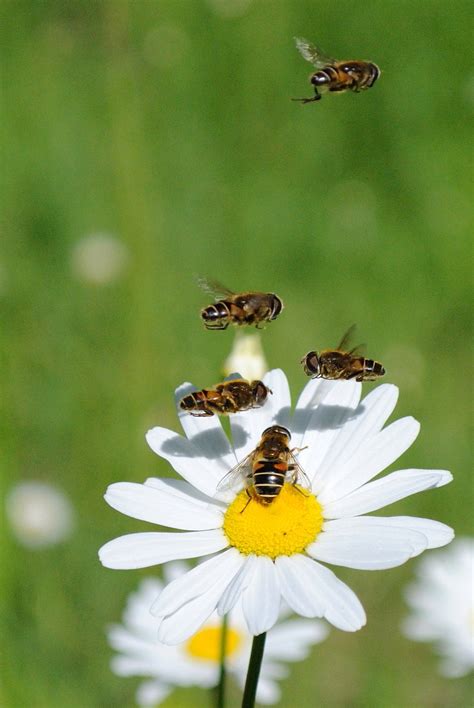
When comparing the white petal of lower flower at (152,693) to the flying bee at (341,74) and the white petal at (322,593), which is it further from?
the flying bee at (341,74)

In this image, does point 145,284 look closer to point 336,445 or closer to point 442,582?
point 442,582

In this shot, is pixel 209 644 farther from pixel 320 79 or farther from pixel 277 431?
pixel 320 79

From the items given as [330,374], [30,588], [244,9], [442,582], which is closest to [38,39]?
[244,9]

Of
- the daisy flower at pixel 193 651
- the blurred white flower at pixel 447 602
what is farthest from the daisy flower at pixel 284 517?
the blurred white flower at pixel 447 602

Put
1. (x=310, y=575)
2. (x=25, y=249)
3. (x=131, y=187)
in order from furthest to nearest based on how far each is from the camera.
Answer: (x=25, y=249), (x=131, y=187), (x=310, y=575)

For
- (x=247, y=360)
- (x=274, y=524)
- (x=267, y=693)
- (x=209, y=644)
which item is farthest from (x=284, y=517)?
(x=209, y=644)

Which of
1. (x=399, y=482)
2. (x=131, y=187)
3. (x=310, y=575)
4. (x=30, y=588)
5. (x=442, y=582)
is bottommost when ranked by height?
(x=30, y=588)

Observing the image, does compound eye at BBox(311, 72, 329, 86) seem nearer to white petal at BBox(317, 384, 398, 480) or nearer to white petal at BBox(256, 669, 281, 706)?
white petal at BBox(317, 384, 398, 480)
